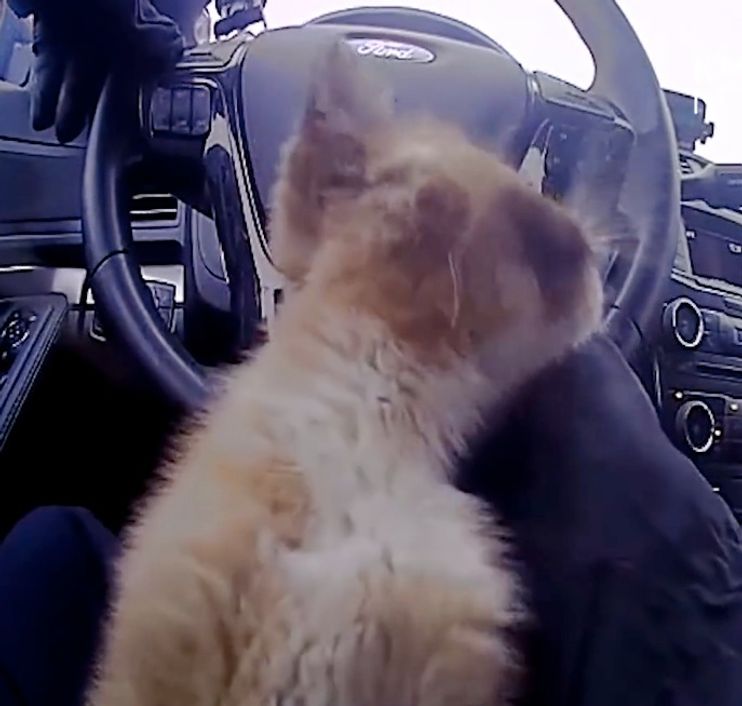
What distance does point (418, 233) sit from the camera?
308 mm

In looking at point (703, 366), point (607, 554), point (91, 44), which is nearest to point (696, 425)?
point (703, 366)

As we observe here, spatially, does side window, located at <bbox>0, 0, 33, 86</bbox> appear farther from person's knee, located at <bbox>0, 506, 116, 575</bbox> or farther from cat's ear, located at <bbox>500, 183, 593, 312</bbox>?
cat's ear, located at <bbox>500, 183, 593, 312</bbox>

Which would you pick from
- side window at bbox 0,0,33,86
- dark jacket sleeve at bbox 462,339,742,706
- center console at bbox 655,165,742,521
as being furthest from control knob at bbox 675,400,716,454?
side window at bbox 0,0,33,86

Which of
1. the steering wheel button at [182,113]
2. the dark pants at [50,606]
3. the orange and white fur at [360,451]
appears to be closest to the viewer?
the orange and white fur at [360,451]

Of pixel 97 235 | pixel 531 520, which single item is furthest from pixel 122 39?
pixel 531 520

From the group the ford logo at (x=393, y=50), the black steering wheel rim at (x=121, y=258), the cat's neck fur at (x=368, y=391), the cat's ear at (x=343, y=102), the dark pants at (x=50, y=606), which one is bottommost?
the dark pants at (x=50, y=606)

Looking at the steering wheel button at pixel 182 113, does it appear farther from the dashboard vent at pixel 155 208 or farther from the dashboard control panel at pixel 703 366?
the dashboard control panel at pixel 703 366

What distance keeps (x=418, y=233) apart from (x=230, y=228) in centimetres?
24

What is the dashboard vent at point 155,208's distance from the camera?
0.58m

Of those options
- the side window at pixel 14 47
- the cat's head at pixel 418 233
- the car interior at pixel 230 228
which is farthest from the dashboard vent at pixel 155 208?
the cat's head at pixel 418 233

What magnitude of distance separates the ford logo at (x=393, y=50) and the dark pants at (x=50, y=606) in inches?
9.2

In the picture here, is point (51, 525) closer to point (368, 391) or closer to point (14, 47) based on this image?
point (368, 391)

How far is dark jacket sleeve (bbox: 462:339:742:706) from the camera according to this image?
32 centimetres

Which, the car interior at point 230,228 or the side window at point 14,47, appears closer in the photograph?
the car interior at point 230,228
